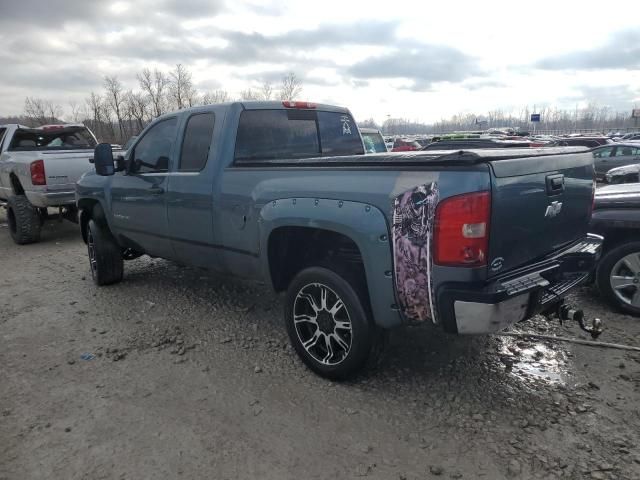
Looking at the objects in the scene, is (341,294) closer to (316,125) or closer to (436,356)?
(436,356)

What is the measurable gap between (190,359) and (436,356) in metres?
1.93

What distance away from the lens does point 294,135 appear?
438 cm

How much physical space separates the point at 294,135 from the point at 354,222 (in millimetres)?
1808

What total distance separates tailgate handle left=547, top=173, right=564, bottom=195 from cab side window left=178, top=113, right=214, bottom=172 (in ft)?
8.63

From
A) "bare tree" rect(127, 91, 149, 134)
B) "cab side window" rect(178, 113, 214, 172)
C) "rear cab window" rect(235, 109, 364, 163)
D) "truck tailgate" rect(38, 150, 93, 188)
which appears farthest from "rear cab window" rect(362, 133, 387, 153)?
"bare tree" rect(127, 91, 149, 134)

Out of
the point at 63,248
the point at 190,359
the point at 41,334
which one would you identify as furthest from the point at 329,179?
the point at 63,248

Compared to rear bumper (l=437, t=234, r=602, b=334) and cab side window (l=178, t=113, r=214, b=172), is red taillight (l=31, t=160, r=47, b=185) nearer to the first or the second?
cab side window (l=178, t=113, r=214, b=172)

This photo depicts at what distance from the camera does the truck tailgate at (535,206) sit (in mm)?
2529

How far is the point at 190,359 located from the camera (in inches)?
149

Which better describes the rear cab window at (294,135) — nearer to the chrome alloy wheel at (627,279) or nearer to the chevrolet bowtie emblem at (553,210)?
the chevrolet bowtie emblem at (553,210)

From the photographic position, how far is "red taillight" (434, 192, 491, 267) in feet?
7.96

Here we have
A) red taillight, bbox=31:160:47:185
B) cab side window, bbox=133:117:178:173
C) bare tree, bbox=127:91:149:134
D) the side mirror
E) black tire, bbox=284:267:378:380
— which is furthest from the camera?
bare tree, bbox=127:91:149:134

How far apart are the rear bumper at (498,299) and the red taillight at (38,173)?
741 centimetres

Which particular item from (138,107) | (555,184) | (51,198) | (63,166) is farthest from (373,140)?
(138,107)
